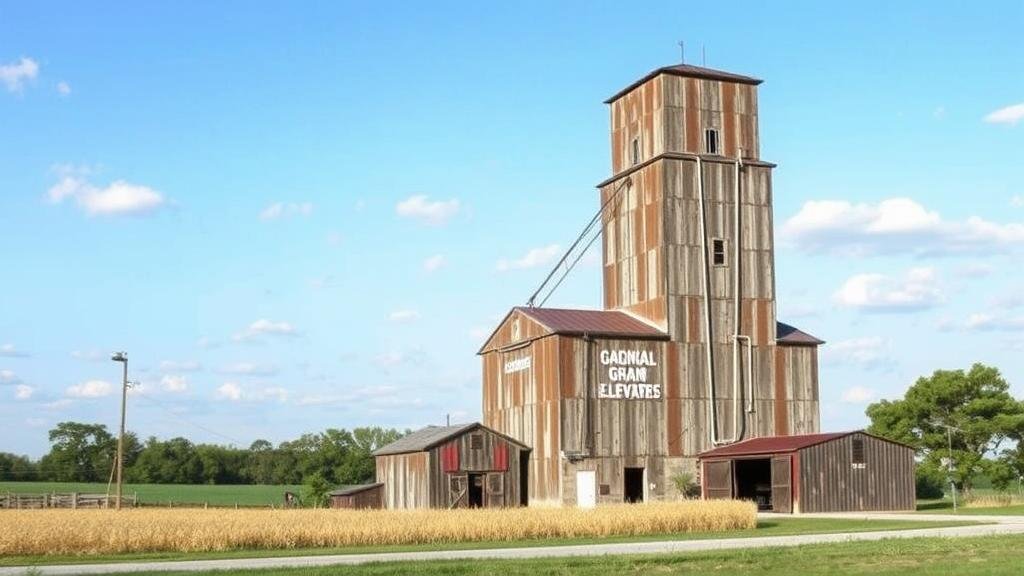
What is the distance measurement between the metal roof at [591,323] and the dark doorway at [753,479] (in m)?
7.71

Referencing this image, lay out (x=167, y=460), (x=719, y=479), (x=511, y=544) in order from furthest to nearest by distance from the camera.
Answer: (x=167, y=460) → (x=719, y=479) → (x=511, y=544)

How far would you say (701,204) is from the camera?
6112 cm

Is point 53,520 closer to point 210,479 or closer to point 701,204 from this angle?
point 701,204

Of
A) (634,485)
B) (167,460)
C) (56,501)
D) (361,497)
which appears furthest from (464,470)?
(167,460)

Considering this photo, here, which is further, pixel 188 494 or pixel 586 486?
pixel 188 494

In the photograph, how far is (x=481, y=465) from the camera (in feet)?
190

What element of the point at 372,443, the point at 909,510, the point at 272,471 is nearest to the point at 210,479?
the point at 272,471

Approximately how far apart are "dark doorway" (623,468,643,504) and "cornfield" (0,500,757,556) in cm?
1641

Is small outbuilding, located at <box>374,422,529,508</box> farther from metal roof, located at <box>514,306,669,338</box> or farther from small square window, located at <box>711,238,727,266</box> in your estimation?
small square window, located at <box>711,238,727,266</box>

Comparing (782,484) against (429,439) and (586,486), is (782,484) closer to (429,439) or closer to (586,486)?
(586,486)

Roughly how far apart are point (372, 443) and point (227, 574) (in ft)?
445

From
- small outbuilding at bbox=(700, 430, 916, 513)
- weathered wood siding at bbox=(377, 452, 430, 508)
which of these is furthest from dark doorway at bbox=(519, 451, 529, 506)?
small outbuilding at bbox=(700, 430, 916, 513)

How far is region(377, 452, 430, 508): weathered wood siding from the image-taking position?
57094mm

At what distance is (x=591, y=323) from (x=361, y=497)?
15.6 meters
